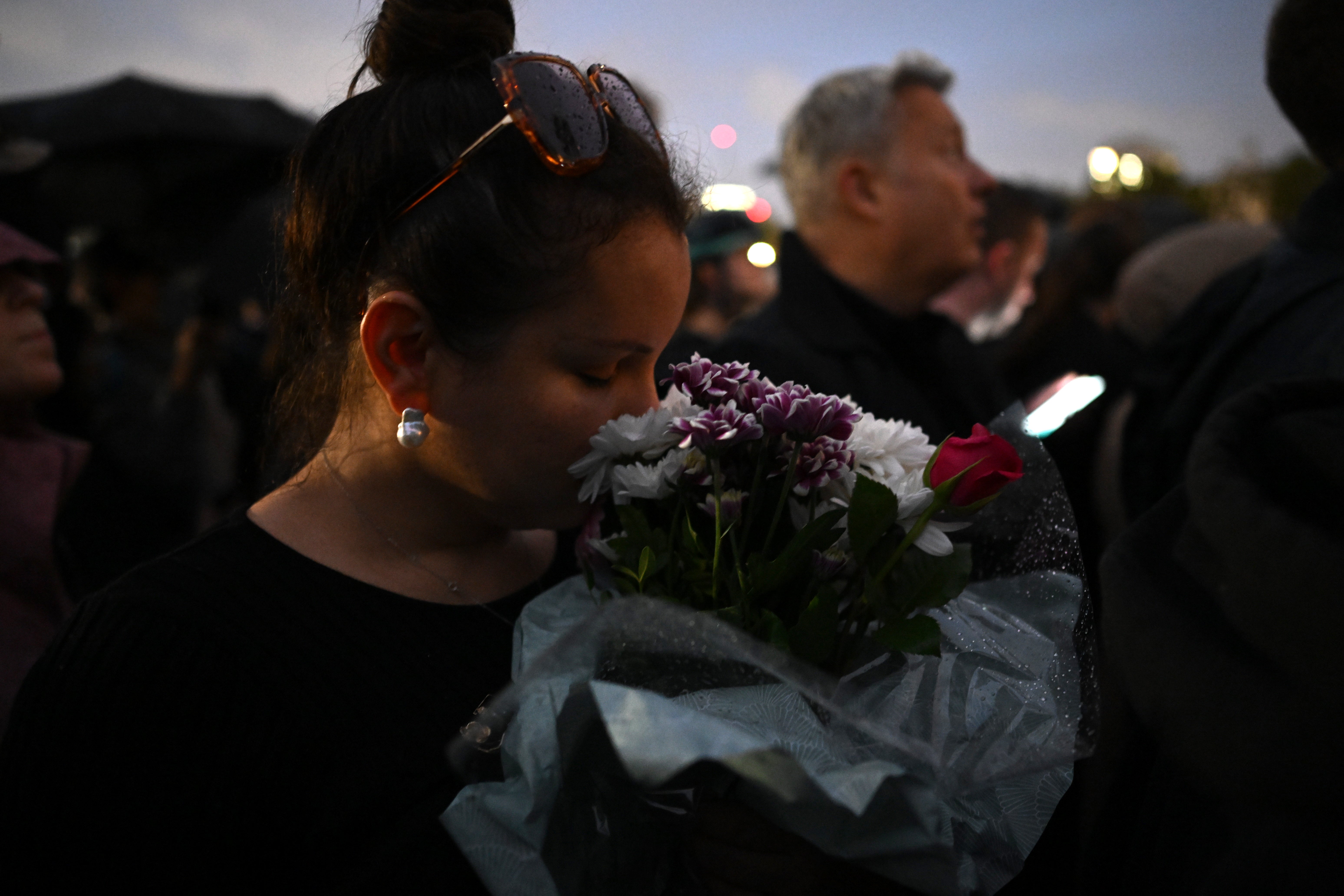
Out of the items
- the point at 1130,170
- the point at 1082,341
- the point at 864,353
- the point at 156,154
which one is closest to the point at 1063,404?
the point at 864,353

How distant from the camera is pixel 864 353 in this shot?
3170 millimetres

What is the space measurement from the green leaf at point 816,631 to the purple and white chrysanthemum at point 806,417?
0.22 m

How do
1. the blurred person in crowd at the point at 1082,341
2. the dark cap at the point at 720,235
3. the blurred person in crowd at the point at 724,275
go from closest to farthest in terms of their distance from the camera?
1. the blurred person in crowd at the point at 1082,341
2. the blurred person in crowd at the point at 724,275
3. the dark cap at the point at 720,235

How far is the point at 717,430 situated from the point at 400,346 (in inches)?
22.2

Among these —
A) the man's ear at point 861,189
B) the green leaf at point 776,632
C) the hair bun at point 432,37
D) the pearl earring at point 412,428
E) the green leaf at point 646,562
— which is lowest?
the green leaf at point 776,632

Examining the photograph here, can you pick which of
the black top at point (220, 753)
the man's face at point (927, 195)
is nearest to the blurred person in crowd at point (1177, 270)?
the man's face at point (927, 195)

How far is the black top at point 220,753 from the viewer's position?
1279mm

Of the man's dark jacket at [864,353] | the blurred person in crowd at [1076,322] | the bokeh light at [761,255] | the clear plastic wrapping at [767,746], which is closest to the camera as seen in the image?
the clear plastic wrapping at [767,746]

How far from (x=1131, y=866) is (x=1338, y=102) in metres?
1.67

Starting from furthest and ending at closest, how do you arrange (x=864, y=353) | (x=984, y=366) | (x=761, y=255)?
(x=761, y=255), (x=984, y=366), (x=864, y=353)

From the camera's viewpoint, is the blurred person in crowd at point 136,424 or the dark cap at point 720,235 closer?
the blurred person in crowd at point 136,424

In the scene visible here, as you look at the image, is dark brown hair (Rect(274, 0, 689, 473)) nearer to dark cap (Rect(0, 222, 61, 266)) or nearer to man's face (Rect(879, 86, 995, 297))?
dark cap (Rect(0, 222, 61, 266))

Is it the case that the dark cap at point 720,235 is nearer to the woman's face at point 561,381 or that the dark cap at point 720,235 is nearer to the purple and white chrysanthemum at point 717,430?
the woman's face at point 561,381

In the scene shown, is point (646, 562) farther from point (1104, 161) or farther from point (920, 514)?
point (1104, 161)
